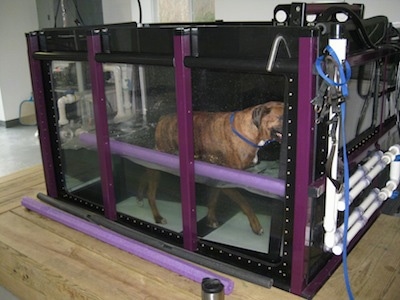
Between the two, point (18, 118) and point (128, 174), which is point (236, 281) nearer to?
point (128, 174)

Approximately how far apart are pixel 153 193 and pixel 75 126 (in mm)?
519

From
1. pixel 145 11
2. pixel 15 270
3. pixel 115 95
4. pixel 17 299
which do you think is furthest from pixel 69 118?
pixel 145 11

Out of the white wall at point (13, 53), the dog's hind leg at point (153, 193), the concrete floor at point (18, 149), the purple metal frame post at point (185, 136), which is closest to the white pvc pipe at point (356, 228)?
the purple metal frame post at point (185, 136)

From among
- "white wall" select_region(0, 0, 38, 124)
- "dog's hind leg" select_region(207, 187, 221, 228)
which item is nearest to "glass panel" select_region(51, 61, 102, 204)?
"dog's hind leg" select_region(207, 187, 221, 228)

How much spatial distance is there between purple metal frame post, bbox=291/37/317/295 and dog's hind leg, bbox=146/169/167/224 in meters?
0.57

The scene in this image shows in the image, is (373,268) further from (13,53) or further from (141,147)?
(13,53)

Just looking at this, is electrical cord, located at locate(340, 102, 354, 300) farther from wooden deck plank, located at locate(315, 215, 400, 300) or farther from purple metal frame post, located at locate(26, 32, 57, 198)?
purple metal frame post, located at locate(26, 32, 57, 198)

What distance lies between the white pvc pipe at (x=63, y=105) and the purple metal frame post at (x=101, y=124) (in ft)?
0.81

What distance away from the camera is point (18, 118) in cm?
508

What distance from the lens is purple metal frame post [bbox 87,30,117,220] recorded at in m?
1.46

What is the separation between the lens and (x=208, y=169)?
4.34ft

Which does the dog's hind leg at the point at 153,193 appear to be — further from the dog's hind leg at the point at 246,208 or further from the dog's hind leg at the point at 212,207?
the dog's hind leg at the point at 246,208

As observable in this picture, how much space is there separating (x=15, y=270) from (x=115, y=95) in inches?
31.1

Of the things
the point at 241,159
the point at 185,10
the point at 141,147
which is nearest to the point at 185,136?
the point at 241,159
